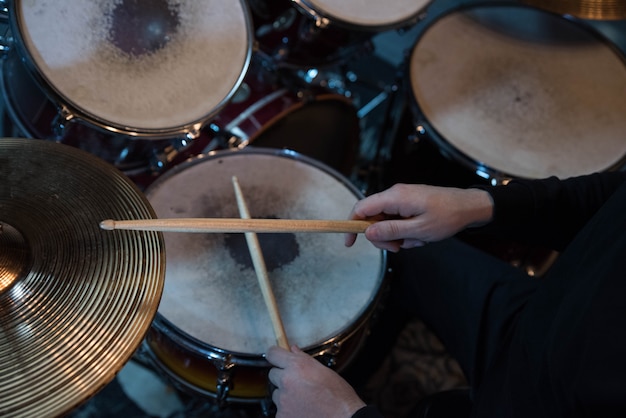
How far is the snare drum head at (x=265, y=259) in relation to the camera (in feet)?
2.98

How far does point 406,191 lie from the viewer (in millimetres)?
854

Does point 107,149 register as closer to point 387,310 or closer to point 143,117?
point 143,117

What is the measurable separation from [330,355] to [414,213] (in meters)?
0.25

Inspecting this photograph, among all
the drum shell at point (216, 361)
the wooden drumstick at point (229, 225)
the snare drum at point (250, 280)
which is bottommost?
the drum shell at point (216, 361)

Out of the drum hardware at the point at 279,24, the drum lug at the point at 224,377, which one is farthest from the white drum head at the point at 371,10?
the drum lug at the point at 224,377

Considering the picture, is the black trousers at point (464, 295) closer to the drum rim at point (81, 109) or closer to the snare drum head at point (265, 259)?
the snare drum head at point (265, 259)

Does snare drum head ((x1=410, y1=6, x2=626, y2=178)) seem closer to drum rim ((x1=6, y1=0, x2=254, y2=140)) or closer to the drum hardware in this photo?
the drum hardware

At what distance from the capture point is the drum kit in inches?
26.4

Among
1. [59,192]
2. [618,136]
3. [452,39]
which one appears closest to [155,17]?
[59,192]

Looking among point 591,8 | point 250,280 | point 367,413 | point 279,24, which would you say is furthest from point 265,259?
point 591,8

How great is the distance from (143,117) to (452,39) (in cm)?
76

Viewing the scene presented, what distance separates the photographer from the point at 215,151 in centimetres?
110

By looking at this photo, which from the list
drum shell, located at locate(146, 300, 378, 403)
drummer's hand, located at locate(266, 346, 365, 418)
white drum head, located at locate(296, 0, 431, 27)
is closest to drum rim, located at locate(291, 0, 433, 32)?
white drum head, located at locate(296, 0, 431, 27)

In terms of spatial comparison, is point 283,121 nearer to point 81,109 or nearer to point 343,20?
point 343,20
